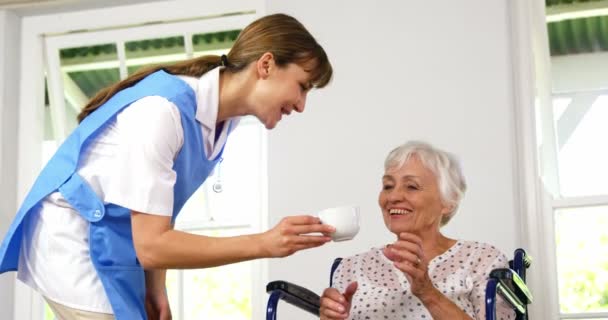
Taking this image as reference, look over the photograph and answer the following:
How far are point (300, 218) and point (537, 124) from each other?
5.80ft

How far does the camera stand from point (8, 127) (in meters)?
3.95

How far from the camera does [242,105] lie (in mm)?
2008

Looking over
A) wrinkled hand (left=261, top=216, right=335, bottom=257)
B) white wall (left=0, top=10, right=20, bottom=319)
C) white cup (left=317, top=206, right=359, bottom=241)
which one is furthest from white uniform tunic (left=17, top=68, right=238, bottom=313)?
white wall (left=0, top=10, right=20, bottom=319)

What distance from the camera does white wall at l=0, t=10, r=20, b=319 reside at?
3842mm

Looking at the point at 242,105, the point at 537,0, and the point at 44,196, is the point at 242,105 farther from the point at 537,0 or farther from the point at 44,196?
the point at 537,0

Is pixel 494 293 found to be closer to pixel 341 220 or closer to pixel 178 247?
pixel 341 220

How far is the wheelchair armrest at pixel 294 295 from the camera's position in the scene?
2381 millimetres

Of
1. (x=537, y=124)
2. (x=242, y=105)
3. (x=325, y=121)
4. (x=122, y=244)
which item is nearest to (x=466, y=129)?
(x=537, y=124)

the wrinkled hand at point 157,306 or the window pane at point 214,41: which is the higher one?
the window pane at point 214,41

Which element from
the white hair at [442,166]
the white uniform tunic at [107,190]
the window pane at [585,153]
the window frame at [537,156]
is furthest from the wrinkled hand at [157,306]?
the window pane at [585,153]

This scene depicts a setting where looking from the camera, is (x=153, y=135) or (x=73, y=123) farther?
(x=73, y=123)

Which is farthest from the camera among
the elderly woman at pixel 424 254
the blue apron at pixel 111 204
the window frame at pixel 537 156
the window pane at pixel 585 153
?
the window pane at pixel 585 153

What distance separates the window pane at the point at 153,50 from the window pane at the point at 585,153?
1.70 meters

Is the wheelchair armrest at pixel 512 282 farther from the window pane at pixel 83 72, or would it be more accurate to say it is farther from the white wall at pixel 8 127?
the window pane at pixel 83 72
